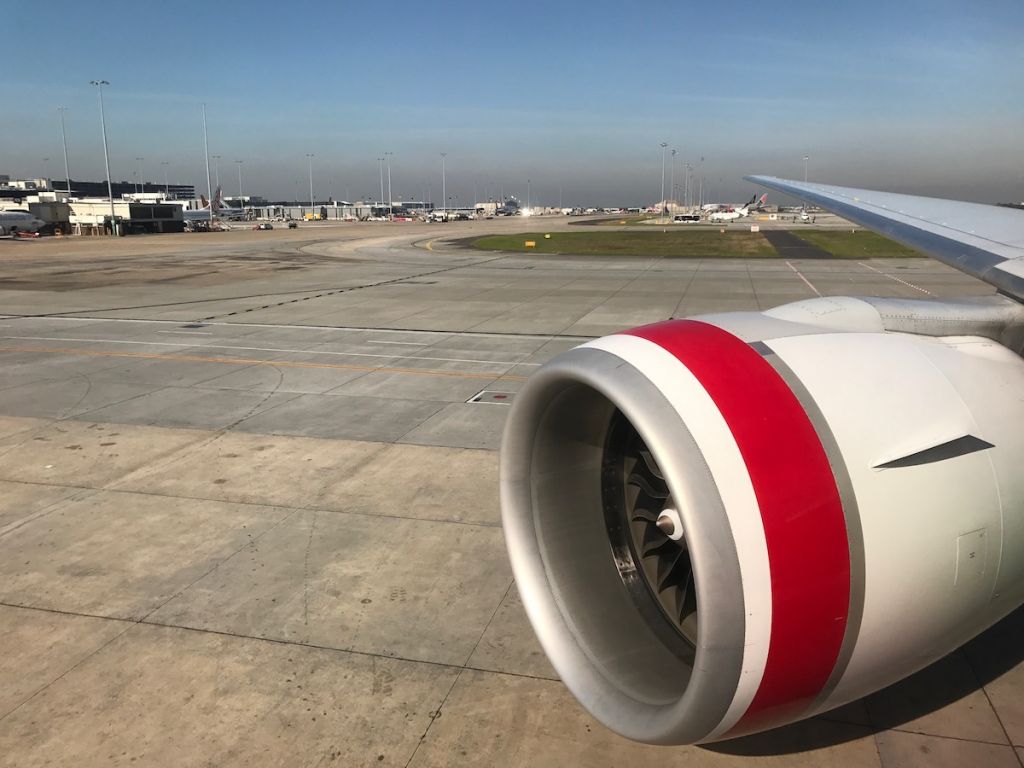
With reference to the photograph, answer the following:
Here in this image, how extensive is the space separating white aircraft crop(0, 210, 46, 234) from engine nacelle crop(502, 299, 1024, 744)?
8563 centimetres

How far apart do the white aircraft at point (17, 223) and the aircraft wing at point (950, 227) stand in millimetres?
82967

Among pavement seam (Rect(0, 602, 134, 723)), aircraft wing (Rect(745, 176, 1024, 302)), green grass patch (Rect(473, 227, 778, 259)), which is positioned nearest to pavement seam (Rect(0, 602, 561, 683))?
pavement seam (Rect(0, 602, 134, 723))

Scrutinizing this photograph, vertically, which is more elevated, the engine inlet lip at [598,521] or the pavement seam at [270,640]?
the engine inlet lip at [598,521]

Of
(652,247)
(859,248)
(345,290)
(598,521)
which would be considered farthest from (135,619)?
(859,248)

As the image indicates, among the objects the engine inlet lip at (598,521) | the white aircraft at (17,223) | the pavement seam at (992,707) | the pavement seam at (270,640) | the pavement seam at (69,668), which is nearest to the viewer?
the engine inlet lip at (598,521)

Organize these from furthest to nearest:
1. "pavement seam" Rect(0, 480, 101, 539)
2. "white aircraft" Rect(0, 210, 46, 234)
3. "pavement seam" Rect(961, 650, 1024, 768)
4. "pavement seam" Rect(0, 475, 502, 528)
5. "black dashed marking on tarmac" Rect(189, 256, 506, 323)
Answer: "white aircraft" Rect(0, 210, 46, 234) → "black dashed marking on tarmac" Rect(189, 256, 506, 323) → "pavement seam" Rect(0, 475, 502, 528) → "pavement seam" Rect(0, 480, 101, 539) → "pavement seam" Rect(961, 650, 1024, 768)

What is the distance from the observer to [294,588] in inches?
262

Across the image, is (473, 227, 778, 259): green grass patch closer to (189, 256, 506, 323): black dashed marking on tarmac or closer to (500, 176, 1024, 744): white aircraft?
(189, 256, 506, 323): black dashed marking on tarmac

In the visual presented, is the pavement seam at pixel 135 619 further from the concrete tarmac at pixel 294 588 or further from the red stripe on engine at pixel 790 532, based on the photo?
the red stripe on engine at pixel 790 532

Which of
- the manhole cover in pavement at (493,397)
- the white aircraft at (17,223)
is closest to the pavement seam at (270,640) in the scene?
the manhole cover in pavement at (493,397)

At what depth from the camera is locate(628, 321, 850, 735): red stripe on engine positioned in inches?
122

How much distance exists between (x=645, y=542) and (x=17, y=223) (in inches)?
3399

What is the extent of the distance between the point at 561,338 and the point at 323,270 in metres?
23.2

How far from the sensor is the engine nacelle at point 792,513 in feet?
10.2
